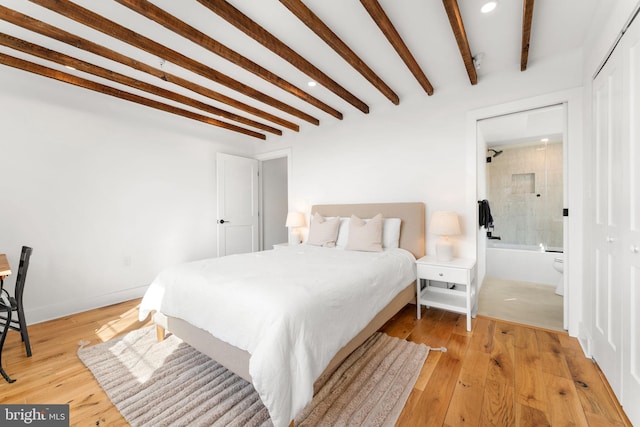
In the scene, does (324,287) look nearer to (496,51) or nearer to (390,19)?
(390,19)

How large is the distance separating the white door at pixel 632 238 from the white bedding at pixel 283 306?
52.1 inches

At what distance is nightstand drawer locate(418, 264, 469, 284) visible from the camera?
2465mm

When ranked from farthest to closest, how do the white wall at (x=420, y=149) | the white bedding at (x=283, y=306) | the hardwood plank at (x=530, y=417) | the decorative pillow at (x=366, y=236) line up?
the decorative pillow at (x=366, y=236) → the white wall at (x=420, y=149) → the hardwood plank at (x=530, y=417) → the white bedding at (x=283, y=306)

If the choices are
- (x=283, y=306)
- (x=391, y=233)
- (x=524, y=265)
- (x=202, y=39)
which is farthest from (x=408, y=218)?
(x=202, y=39)

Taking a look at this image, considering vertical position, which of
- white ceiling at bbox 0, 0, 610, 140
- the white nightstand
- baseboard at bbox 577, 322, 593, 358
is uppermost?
white ceiling at bbox 0, 0, 610, 140

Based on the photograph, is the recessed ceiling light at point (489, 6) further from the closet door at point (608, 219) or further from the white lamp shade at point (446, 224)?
the white lamp shade at point (446, 224)

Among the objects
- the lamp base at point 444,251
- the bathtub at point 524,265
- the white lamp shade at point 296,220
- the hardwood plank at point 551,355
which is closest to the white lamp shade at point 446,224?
the lamp base at point 444,251

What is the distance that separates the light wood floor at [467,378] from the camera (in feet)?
4.73

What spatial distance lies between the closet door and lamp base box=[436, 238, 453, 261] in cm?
106

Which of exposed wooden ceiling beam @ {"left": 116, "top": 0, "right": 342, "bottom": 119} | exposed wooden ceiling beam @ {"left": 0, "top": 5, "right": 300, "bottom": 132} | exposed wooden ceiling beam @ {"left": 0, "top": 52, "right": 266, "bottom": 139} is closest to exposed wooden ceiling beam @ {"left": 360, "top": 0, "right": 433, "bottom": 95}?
exposed wooden ceiling beam @ {"left": 116, "top": 0, "right": 342, "bottom": 119}

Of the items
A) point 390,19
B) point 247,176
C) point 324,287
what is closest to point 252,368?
point 324,287

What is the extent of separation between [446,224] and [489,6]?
1762 millimetres

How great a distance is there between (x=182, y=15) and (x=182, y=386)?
245cm

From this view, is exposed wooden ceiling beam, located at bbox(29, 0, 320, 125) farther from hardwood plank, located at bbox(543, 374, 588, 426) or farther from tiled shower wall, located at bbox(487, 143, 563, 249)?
tiled shower wall, located at bbox(487, 143, 563, 249)
